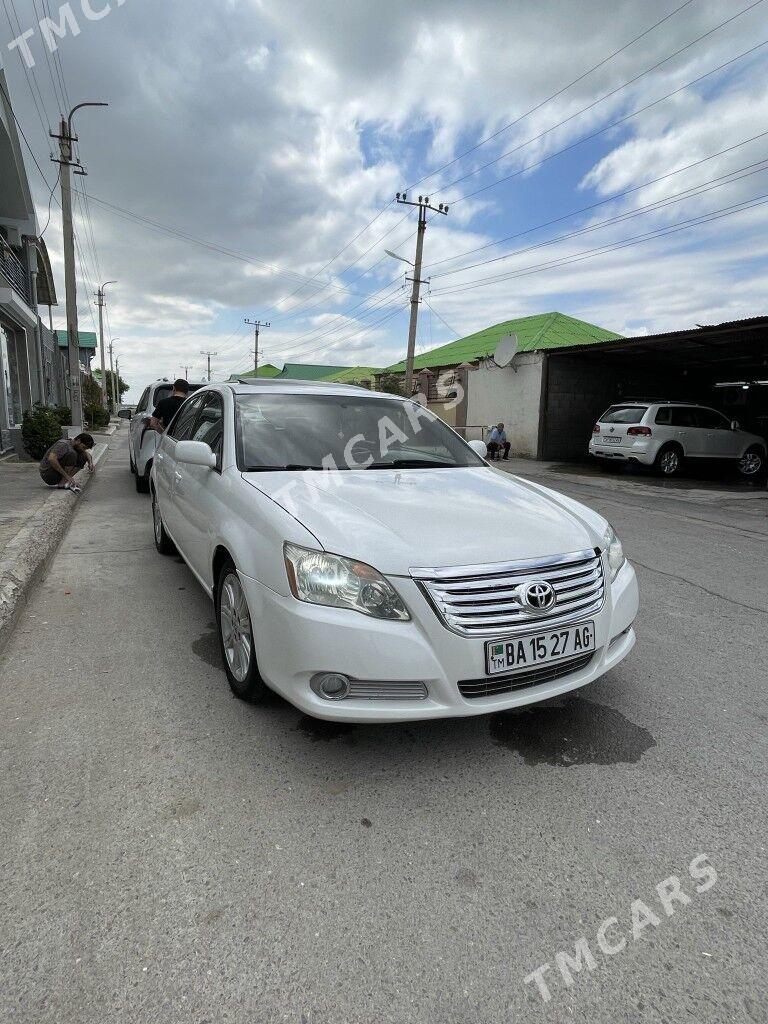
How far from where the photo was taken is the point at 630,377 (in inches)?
770

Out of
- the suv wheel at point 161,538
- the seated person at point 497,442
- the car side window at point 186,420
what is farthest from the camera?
the seated person at point 497,442

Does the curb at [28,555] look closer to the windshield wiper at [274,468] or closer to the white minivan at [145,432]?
the white minivan at [145,432]

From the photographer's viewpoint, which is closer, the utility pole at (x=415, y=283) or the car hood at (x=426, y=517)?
the car hood at (x=426, y=517)

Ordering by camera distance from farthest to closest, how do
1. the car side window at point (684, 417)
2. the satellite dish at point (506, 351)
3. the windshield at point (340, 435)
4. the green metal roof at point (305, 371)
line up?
the green metal roof at point (305, 371) < the satellite dish at point (506, 351) < the car side window at point (684, 417) < the windshield at point (340, 435)

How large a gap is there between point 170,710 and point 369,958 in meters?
1.61

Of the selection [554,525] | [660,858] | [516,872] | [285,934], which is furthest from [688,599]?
[285,934]

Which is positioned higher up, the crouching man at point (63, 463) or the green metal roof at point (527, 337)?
the green metal roof at point (527, 337)

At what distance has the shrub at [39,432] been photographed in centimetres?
1284

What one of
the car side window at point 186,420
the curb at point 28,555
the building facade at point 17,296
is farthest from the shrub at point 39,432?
the car side window at point 186,420

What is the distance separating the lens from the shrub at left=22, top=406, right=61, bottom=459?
1284cm

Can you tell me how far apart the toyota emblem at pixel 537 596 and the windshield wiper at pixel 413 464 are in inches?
54.5

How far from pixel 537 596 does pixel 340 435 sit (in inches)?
70.7

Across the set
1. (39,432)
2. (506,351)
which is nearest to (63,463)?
(39,432)

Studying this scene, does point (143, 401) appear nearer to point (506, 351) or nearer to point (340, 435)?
point (340, 435)
